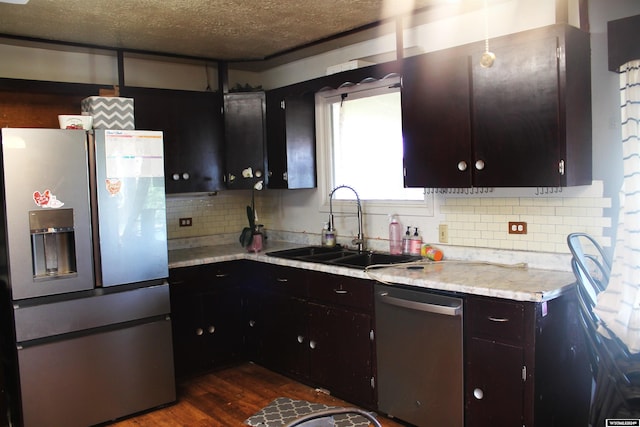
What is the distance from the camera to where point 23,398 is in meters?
3.02

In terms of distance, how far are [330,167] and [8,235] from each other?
229 centimetres

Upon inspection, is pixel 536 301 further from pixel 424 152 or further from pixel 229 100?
pixel 229 100

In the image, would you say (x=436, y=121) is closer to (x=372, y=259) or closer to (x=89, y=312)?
(x=372, y=259)

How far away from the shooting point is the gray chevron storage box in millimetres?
3391

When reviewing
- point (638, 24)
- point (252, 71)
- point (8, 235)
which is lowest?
point (8, 235)

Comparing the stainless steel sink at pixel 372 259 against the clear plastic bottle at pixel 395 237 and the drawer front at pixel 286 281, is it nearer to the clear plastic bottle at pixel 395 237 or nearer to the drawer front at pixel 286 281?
the clear plastic bottle at pixel 395 237

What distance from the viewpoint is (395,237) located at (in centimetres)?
371

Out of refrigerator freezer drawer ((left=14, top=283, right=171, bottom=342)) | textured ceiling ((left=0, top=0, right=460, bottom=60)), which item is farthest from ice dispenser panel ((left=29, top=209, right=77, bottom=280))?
textured ceiling ((left=0, top=0, right=460, bottom=60))

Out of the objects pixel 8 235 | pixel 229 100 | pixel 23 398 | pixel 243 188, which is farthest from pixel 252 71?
pixel 23 398

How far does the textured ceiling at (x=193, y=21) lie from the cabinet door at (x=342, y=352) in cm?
188

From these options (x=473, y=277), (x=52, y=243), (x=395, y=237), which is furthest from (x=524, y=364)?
(x=52, y=243)

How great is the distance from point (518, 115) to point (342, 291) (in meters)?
1.48

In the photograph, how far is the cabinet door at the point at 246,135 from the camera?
430cm

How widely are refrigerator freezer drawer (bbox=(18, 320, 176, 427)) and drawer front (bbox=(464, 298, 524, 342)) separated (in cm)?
199
